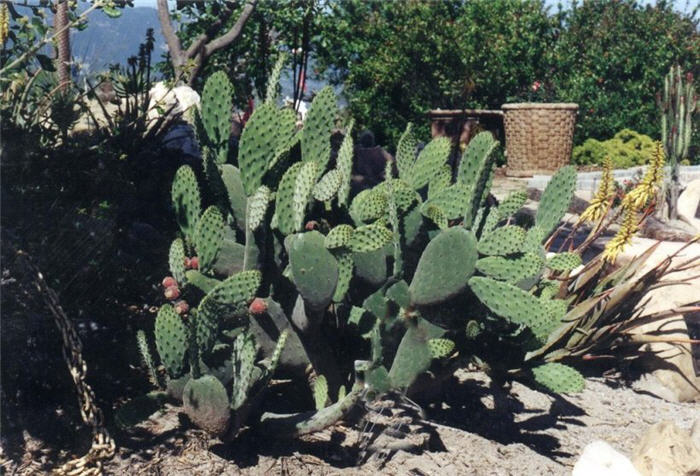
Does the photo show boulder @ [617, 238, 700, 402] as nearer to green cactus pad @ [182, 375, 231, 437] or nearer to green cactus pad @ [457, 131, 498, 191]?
green cactus pad @ [457, 131, 498, 191]

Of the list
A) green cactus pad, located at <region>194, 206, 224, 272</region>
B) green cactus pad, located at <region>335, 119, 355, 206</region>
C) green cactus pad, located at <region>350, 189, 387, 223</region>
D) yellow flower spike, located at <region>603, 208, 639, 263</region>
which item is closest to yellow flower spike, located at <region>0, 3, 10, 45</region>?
green cactus pad, located at <region>194, 206, 224, 272</region>

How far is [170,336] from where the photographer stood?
11.5 feet

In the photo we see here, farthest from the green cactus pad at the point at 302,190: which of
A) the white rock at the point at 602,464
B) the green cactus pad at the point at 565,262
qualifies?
the white rock at the point at 602,464

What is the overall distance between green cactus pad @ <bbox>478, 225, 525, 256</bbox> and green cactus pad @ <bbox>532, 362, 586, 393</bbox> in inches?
26.1

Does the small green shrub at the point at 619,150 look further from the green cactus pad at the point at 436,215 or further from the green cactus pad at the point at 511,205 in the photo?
the green cactus pad at the point at 436,215

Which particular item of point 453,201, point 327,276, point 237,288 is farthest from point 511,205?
point 237,288

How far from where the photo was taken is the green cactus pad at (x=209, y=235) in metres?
3.71

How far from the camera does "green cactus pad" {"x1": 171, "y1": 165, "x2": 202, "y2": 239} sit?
398 cm

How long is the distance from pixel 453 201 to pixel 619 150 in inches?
392

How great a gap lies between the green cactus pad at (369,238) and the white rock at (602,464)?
1.26m

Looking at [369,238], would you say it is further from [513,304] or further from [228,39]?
[228,39]

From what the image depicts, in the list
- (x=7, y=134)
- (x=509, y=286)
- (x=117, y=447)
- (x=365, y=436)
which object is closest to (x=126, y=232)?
(x=7, y=134)

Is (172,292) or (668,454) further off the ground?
(172,292)

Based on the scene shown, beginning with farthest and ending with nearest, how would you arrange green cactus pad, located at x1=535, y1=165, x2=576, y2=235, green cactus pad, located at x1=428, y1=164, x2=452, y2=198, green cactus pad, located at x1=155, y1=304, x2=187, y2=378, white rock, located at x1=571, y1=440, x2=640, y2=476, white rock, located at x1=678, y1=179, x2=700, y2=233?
white rock, located at x1=678, y1=179, x2=700, y2=233 < green cactus pad, located at x1=428, y1=164, x2=452, y2=198 < green cactus pad, located at x1=535, y1=165, x2=576, y2=235 < white rock, located at x1=571, y1=440, x2=640, y2=476 < green cactus pad, located at x1=155, y1=304, x2=187, y2=378
